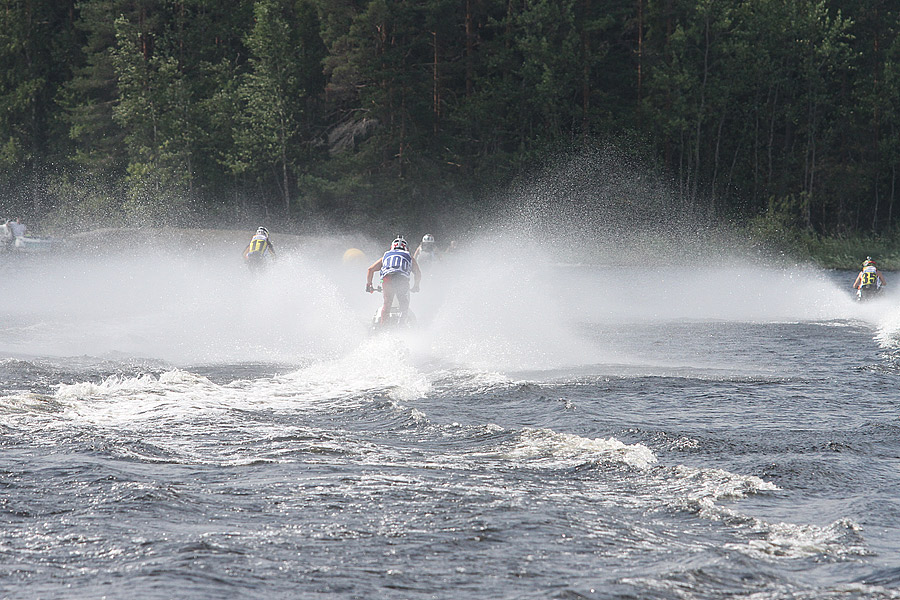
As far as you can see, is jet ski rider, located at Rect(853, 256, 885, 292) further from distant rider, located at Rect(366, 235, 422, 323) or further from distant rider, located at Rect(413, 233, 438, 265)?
distant rider, located at Rect(366, 235, 422, 323)

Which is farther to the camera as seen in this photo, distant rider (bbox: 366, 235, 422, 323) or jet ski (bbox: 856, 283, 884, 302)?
jet ski (bbox: 856, 283, 884, 302)

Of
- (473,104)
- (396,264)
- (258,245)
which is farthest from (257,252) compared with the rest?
(473,104)

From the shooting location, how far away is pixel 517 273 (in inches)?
1593

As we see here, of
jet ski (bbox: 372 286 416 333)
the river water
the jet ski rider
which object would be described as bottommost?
the river water

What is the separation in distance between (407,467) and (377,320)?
9096 mm

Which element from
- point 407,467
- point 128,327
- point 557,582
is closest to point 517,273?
point 128,327

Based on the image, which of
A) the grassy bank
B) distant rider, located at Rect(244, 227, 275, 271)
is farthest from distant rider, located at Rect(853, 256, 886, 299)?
the grassy bank

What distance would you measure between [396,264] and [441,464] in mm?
9027

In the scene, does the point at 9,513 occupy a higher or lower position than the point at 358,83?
lower

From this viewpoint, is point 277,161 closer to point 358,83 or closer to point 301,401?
point 358,83

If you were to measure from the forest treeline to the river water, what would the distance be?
121ft

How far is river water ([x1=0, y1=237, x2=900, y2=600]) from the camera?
21.2 ft

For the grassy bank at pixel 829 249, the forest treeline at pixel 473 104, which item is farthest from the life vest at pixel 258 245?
the grassy bank at pixel 829 249

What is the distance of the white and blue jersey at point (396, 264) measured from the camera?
17.8 metres
